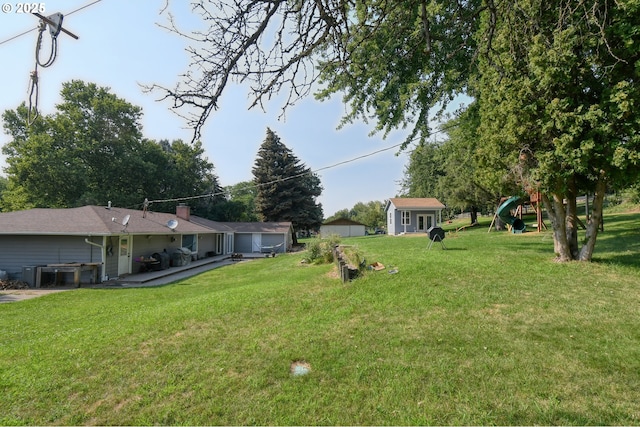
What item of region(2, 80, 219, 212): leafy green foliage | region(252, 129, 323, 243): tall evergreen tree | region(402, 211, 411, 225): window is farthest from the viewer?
region(252, 129, 323, 243): tall evergreen tree

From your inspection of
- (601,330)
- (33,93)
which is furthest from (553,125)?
(33,93)

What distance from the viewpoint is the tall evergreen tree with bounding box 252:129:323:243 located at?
34.8m

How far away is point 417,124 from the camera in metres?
9.66

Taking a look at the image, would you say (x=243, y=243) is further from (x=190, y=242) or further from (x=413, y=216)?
(x=413, y=216)

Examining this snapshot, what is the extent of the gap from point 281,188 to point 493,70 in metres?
29.0

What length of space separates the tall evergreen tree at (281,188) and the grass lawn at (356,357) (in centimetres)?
2797

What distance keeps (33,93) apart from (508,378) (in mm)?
5787

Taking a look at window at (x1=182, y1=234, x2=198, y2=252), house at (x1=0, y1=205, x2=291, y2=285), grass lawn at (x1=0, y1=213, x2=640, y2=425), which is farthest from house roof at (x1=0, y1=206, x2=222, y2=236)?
grass lawn at (x1=0, y1=213, x2=640, y2=425)

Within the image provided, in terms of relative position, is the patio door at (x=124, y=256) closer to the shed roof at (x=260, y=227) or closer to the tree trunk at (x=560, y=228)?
the shed roof at (x=260, y=227)

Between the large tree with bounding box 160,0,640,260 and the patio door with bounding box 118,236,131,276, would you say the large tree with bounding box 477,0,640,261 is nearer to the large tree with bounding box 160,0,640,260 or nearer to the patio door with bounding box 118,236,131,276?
the large tree with bounding box 160,0,640,260

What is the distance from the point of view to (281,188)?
34938 mm

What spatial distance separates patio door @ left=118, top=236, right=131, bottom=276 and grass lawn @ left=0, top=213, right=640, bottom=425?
337 inches

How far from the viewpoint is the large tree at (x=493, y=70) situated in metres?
2.54

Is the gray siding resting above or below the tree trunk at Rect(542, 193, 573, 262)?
below
